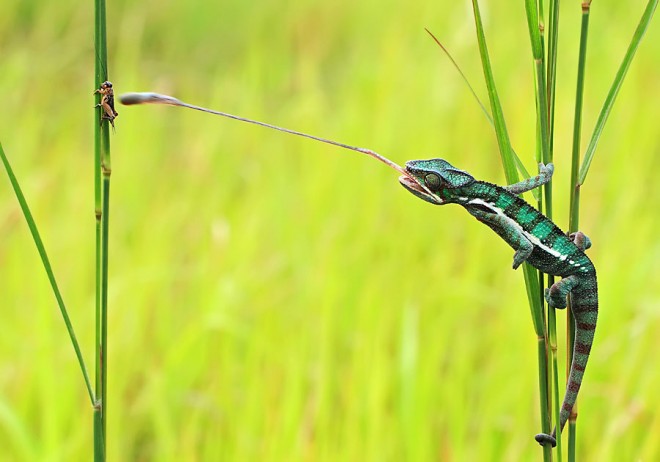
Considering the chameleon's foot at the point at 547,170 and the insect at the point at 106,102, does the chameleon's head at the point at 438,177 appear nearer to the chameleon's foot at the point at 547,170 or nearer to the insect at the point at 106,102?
the chameleon's foot at the point at 547,170

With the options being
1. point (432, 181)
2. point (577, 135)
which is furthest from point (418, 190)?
point (577, 135)

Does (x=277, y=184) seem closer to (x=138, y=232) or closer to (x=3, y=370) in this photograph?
(x=138, y=232)

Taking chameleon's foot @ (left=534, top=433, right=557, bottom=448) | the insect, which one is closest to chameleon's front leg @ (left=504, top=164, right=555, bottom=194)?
chameleon's foot @ (left=534, top=433, right=557, bottom=448)

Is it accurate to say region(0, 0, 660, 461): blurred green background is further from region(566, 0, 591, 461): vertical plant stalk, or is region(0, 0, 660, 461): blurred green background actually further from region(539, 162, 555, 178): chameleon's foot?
region(539, 162, 555, 178): chameleon's foot

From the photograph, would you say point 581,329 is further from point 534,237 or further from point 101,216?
point 101,216

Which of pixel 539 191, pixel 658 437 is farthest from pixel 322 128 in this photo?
pixel 539 191

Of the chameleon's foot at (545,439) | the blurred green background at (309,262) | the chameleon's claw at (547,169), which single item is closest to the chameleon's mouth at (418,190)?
the chameleon's claw at (547,169)
